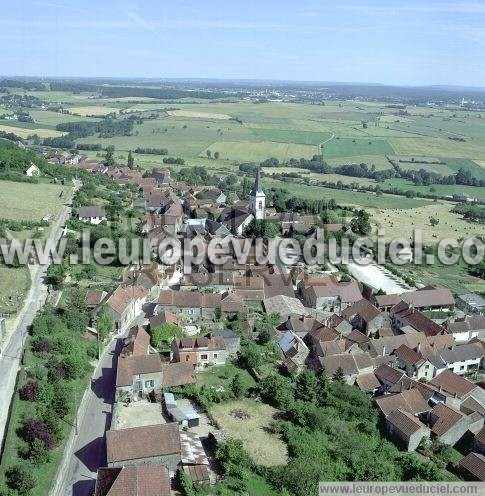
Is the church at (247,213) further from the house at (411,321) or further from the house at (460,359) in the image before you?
the house at (460,359)

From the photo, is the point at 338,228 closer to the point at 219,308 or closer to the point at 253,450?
the point at 219,308

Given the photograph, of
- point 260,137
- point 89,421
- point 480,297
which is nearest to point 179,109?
point 260,137

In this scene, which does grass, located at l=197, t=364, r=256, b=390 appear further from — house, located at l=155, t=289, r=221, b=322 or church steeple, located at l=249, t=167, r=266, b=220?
church steeple, located at l=249, t=167, r=266, b=220

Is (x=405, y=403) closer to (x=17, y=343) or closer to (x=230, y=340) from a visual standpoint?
(x=230, y=340)

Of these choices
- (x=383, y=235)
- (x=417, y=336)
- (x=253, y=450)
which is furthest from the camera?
(x=383, y=235)

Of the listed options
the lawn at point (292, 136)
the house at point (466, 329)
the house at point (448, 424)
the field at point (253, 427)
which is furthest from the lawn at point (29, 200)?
the lawn at point (292, 136)

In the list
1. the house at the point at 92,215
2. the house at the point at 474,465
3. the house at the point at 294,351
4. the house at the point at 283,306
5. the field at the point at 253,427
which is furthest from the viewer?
the house at the point at 92,215

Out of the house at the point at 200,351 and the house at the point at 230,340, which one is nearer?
the house at the point at 200,351
